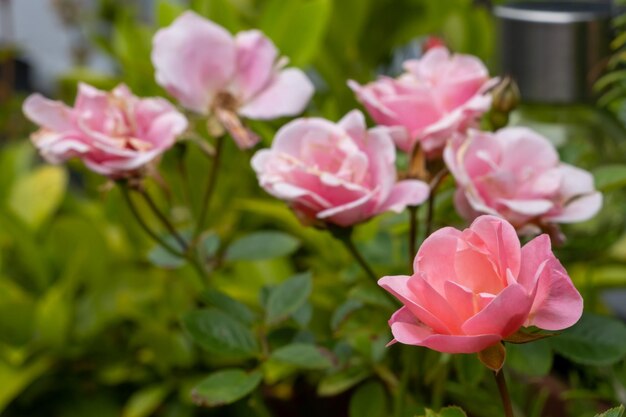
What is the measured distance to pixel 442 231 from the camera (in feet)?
0.80

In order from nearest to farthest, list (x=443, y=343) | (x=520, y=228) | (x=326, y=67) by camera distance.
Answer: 1. (x=443, y=343)
2. (x=520, y=228)
3. (x=326, y=67)

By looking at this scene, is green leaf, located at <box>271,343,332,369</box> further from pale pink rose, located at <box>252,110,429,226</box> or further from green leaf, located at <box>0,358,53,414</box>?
green leaf, located at <box>0,358,53,414</box>

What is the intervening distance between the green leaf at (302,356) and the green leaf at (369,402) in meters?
0.04

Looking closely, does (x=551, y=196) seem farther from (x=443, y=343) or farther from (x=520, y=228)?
(x=443, y=343)

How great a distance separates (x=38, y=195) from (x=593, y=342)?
44 centimetres

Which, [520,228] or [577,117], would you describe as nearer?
[520,228]

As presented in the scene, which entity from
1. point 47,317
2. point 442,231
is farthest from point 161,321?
point 442,231

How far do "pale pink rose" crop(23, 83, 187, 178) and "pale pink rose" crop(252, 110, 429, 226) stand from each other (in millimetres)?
44

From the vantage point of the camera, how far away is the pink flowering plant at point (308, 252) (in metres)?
0.25

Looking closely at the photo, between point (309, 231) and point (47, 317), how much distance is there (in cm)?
15

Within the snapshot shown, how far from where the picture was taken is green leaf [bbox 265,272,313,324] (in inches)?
15.4

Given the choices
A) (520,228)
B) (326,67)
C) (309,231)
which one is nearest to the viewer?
(520,228)

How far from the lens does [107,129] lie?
0.37 metres

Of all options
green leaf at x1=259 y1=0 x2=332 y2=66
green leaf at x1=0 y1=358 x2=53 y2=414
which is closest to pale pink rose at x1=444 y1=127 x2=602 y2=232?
green leaf at x1=259 y1=0 x2=332 y2=66
